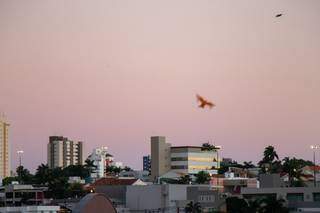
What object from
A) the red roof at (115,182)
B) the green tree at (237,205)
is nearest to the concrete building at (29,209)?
the green tree at (237,205)

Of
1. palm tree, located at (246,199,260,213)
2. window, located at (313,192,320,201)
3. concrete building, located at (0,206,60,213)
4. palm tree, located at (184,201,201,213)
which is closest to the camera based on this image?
palm tree, located at (246,199,260,213)

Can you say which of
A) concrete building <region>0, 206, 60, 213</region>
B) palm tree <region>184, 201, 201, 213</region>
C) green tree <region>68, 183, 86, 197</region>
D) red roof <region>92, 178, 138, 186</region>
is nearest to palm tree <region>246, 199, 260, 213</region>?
palm tree <region>184, 201, 201, 213</region>

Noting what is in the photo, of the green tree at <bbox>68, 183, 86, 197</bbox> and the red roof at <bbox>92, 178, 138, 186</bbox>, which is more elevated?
the red roof at <bbox>92, 178, 138, 186</bbox>

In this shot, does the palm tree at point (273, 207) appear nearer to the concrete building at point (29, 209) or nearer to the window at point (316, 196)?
the window at point (316, 196)

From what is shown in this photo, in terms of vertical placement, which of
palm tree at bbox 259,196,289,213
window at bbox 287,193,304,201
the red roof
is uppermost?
the red roof

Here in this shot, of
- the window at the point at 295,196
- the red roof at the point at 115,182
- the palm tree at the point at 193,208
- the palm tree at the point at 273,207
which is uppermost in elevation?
the red roof at the point at 115,182

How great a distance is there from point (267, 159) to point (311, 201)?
59233 mm

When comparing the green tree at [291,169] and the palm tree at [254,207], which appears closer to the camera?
the palm tree at [254,207]

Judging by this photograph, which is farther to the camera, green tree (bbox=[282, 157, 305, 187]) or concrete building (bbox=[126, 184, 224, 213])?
green tree (bbox=[282, 157, 305, 187])

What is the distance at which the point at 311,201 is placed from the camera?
110 metres

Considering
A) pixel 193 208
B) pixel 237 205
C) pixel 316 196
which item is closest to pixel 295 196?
pixel 316 196

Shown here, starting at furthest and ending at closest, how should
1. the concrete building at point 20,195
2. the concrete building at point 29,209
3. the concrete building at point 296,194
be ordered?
1. the concrete building at point 20,195
2. the concrete building at point 296,194
3. the concrete building at point 29,209

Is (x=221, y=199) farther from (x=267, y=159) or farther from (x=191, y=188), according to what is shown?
(x=267, y=159)

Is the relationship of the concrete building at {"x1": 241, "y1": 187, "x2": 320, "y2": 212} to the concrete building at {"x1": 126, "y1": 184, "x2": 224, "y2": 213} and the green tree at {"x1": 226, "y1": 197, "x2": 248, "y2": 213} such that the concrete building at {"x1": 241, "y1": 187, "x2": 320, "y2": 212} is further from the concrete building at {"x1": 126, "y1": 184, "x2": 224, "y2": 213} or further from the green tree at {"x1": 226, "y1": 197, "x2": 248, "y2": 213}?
the concrete building at {"x1": 126, "y1": 184, "x2": 224, "y2": 213}
